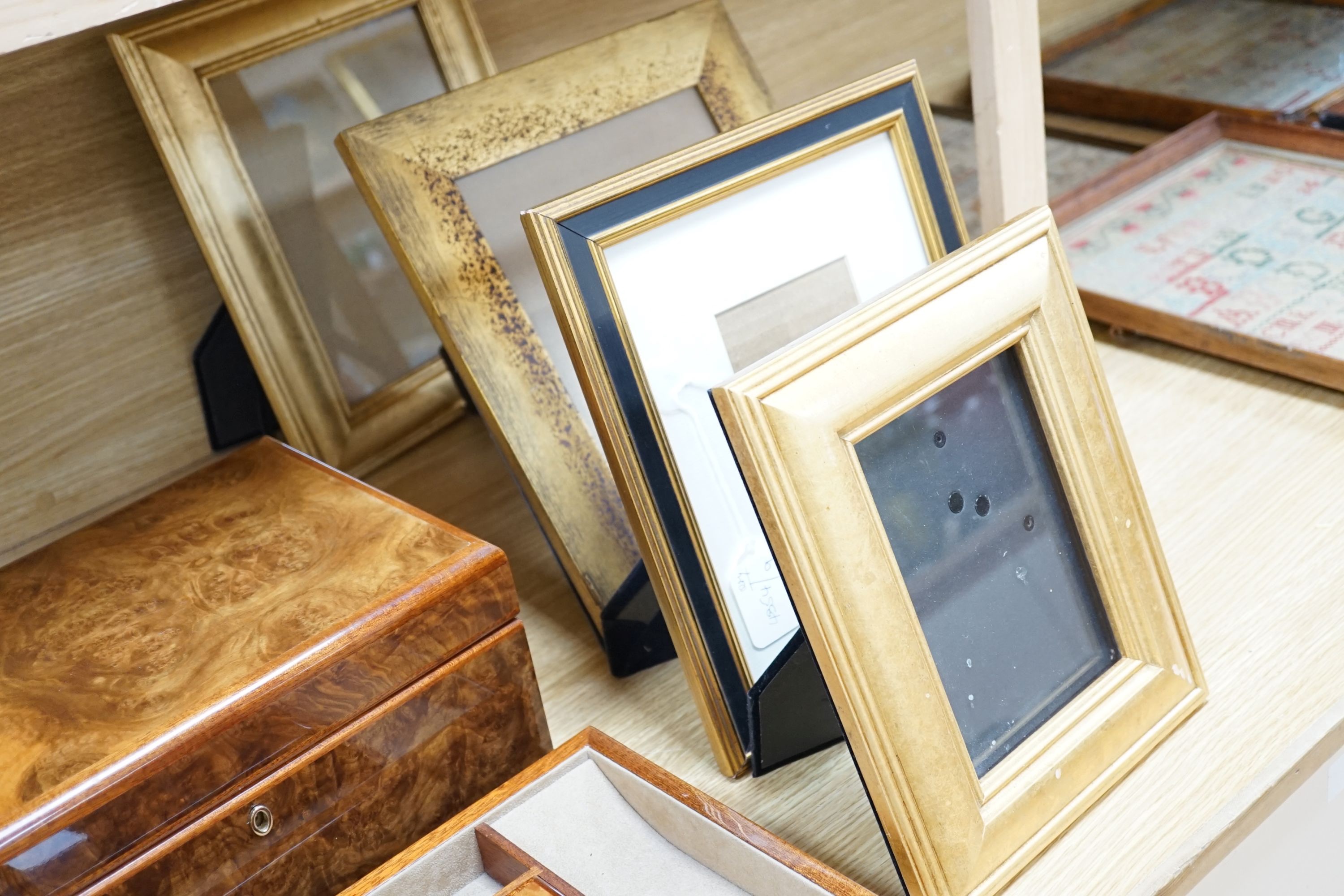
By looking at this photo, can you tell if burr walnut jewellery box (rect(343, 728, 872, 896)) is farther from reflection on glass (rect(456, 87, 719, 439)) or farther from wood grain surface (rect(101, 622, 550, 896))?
reflection on glass (rect(456, 87, 719, 439))

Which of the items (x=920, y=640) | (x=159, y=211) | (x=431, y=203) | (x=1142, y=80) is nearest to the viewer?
(x=920, y=640)

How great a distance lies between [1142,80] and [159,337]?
3.83 ft

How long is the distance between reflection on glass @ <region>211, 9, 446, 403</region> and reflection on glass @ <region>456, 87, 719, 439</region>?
0.20 meters

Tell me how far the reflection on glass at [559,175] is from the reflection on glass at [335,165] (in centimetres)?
20

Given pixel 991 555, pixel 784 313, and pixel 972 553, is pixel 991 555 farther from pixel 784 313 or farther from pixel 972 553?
pixel 784 313

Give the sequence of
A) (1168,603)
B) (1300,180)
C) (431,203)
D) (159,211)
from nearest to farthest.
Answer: (1168,603), (431,203), (159,211), (1300,180)

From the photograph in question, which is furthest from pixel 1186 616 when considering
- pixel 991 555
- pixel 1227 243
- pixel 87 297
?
pixel 87 297

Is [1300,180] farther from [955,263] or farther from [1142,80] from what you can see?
[955,263]

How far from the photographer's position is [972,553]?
0.61 m

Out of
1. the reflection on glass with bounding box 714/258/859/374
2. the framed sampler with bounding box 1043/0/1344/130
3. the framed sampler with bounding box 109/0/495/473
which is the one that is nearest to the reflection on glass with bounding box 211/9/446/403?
the framed sampler with bounding box 109/0/495/473

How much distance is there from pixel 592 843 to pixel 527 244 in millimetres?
397

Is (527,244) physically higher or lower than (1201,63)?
higher

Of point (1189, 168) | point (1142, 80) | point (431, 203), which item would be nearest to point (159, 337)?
point (431, 203)

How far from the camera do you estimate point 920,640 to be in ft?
1.82
